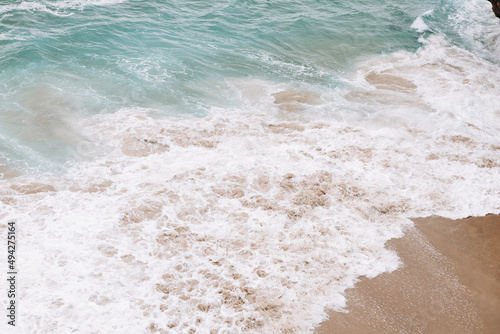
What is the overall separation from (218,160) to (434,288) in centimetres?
585

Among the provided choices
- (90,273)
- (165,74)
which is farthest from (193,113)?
(90,273)

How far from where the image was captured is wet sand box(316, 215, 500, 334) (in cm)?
616

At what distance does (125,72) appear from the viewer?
13.7 meters

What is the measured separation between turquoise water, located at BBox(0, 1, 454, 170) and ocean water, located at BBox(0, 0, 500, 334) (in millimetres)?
94

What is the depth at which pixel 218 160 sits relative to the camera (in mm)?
9602

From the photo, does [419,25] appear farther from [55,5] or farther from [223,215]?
[55,5]

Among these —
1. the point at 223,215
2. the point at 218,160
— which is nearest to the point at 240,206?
the point at 223,215

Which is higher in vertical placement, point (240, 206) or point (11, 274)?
point (240, 206)

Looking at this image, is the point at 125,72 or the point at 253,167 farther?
the point at 125,72

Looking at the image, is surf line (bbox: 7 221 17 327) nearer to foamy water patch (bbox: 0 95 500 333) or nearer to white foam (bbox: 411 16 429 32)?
foamy water patch (bbox: 0 95 500 333)

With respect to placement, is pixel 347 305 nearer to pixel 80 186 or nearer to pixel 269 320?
pixel 269 320

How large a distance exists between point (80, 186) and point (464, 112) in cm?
1255

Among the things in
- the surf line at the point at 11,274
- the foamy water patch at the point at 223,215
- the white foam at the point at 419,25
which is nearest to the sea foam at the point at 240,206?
the foamy water patch at the point at 223,215

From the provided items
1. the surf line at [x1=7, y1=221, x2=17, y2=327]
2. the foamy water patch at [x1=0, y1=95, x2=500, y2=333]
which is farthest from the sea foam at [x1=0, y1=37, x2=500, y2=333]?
the surf line at [x1=7, y1=221, x2=17, y2=327]
